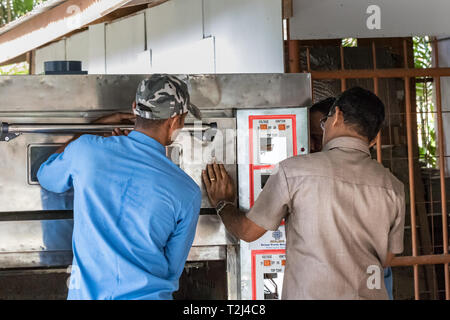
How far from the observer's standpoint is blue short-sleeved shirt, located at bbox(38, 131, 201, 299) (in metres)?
1.76

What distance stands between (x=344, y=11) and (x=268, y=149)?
1.59m

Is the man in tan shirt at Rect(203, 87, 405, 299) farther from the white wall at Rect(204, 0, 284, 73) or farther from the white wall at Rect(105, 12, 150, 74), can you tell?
the white wall at Rect(105, 12, 150, 74)

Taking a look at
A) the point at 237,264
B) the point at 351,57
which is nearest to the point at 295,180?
the point at 237,264

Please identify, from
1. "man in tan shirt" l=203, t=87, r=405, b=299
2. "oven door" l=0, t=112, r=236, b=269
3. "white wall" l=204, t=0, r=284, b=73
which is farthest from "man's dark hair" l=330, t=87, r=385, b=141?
"white wall" l=204, t=0, r=284, b=73

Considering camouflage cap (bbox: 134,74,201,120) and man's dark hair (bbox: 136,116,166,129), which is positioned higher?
camouflage cap (bbox: 134,74,201,120)

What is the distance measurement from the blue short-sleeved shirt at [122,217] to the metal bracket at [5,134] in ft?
1.71

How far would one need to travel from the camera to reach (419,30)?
12.0ft

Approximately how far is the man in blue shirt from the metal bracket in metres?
0.49

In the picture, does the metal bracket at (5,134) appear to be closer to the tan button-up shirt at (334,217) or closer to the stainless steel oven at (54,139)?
the stainless steel oven at (54,139)

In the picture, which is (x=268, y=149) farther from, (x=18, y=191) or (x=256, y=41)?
(x=256, y=41)

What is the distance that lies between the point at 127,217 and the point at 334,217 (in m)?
0.70

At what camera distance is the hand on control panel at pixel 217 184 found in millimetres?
2334

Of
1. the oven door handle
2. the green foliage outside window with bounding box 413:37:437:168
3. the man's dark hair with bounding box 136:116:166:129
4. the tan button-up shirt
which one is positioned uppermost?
the green foliage outside window with bounding box 413:37:437:168

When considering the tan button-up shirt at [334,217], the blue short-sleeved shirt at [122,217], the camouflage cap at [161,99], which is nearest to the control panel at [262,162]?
the tan button-up shirt at [334,217]
